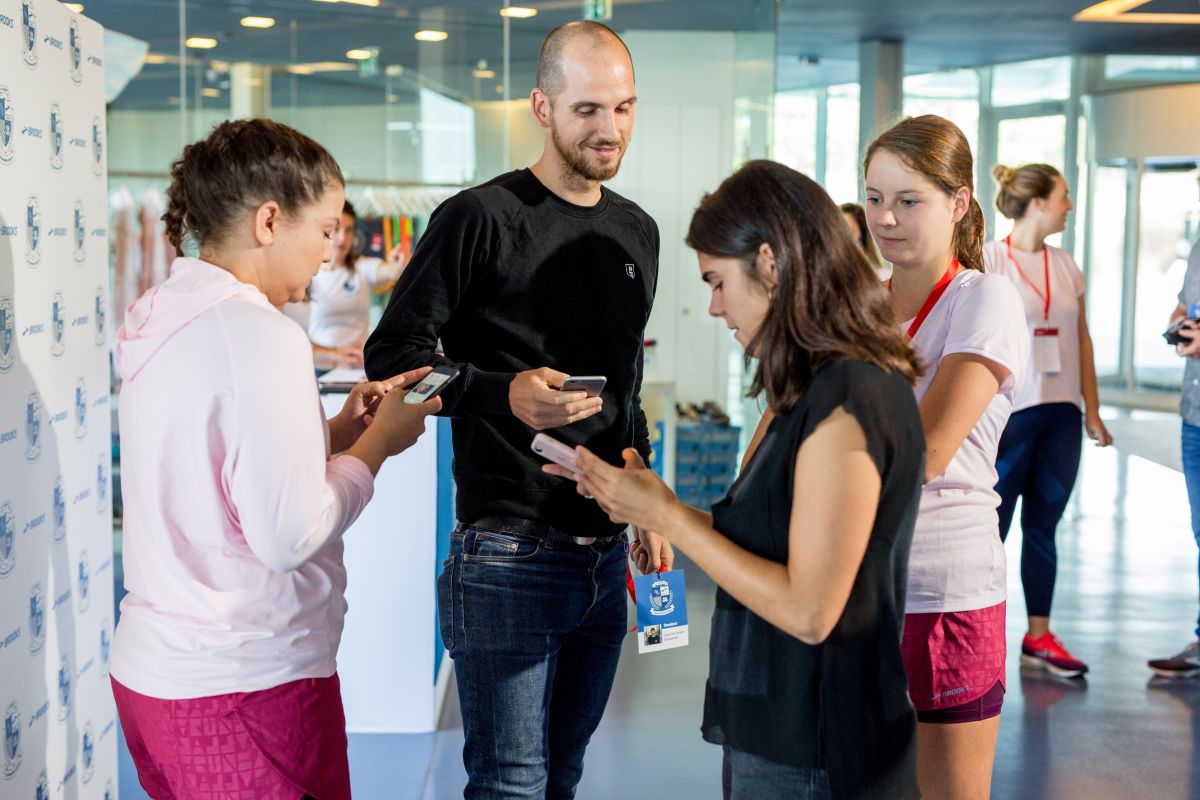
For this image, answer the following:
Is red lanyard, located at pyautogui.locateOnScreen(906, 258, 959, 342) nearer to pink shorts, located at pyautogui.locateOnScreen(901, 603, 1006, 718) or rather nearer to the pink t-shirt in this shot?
pink shorts, located at pyautogui.locateOnScreen(901, 603, 1006, 718)

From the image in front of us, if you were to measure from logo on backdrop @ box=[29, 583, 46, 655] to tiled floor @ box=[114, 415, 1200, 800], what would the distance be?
1418 millimetres

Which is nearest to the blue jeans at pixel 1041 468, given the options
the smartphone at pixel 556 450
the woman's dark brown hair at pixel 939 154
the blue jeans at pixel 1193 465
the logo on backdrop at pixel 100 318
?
the blue jeans at pixel 1193 465

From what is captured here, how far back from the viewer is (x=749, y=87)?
8836mm

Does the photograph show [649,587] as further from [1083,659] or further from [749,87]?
[749,87]

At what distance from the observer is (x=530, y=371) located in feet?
6.58

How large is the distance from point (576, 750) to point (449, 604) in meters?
0.42

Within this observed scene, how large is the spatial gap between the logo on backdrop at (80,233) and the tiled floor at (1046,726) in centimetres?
176

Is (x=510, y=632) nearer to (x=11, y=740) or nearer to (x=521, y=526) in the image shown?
(x=521, y=526)

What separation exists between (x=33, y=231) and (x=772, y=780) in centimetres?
166

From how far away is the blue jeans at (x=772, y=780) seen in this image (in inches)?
60.4

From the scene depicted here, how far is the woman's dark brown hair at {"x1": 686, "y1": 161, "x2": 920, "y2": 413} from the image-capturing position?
1501mm

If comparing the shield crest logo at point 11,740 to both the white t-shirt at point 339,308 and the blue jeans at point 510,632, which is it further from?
the white t-shirt at point 339,308

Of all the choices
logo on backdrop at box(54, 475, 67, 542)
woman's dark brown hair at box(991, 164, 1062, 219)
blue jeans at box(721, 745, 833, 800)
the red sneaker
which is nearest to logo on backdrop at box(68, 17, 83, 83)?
logo on backdrop at box(54, 475, 67, 542)

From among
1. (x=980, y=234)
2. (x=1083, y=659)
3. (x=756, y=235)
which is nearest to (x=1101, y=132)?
(x=1083, y=659)
